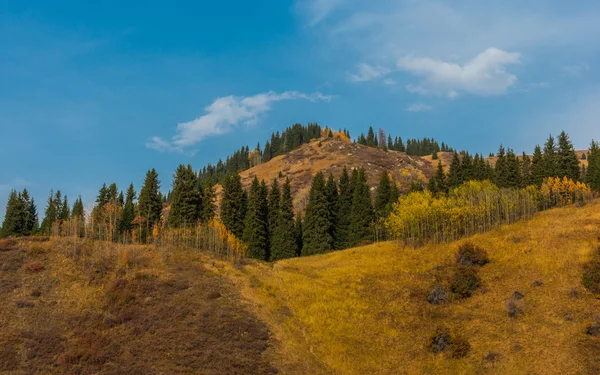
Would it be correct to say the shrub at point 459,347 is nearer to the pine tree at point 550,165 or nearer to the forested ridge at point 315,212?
the forested ridge at point 315,212

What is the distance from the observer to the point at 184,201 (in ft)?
276

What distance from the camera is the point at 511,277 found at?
5303cm

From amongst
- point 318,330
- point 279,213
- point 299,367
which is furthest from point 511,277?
point 279,213

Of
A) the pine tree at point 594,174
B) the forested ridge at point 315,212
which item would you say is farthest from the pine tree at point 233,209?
the pine tree at point 594,174

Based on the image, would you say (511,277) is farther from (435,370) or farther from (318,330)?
(318,330)

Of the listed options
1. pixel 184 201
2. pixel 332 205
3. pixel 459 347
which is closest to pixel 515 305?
pixel 459 347

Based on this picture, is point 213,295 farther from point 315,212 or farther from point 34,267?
point 315,212

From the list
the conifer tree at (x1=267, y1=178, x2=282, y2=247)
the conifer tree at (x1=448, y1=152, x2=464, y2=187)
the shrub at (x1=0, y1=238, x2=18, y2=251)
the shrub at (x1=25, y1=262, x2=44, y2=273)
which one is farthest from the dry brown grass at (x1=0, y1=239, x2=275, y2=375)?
the conifer tree at (x1=448, y1=152, x2=464, y2=187)

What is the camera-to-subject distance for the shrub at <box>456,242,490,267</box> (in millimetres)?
59281

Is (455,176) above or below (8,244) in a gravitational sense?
above

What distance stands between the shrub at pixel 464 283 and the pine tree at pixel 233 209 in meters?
45.3

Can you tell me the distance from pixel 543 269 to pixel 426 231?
27276mm

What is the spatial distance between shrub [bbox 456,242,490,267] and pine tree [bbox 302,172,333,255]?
29862mm

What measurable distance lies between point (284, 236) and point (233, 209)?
467 inches
